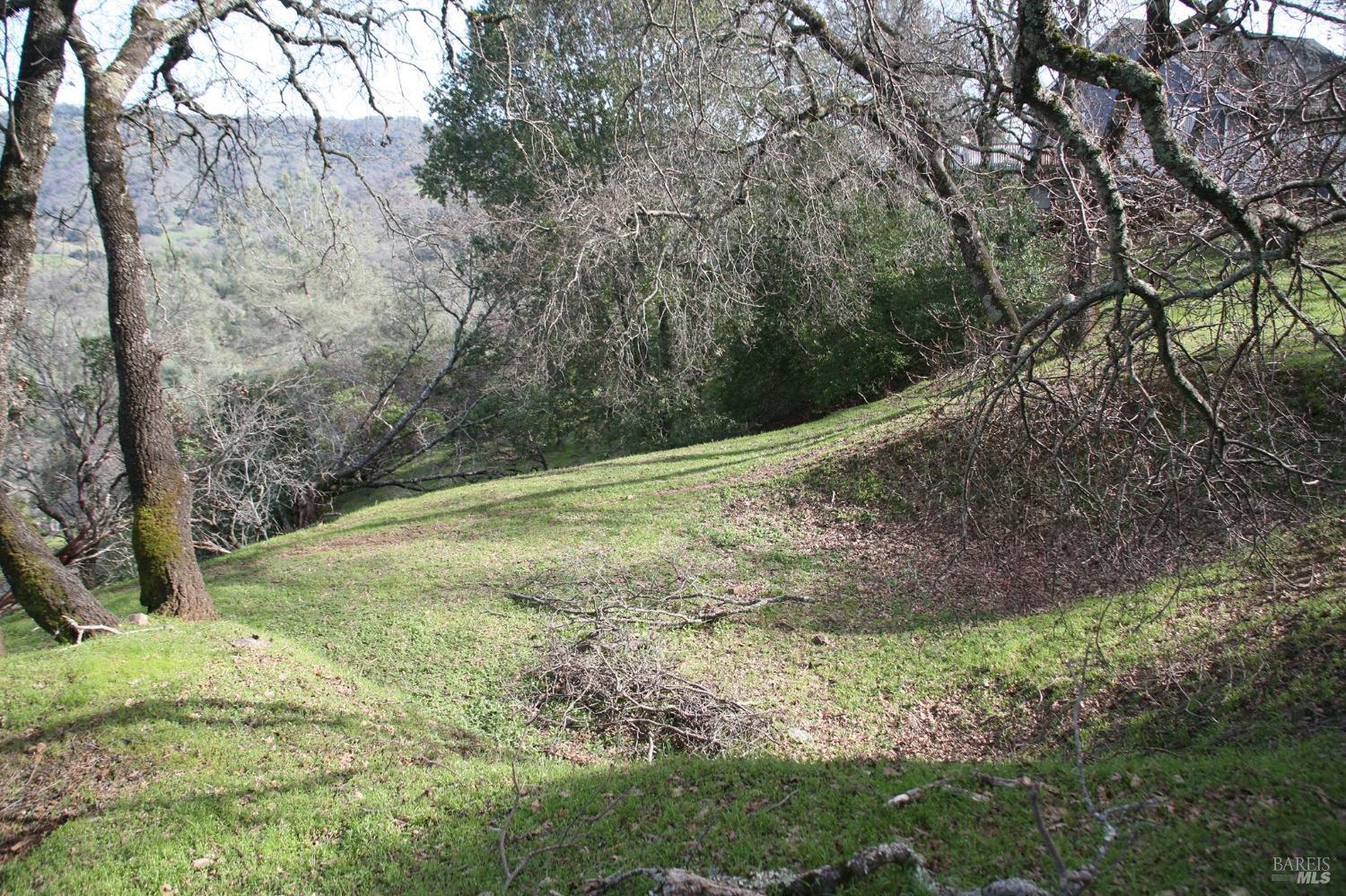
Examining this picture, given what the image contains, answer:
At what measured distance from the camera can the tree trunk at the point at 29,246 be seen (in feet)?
21.1

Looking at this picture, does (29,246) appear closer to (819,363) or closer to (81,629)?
(81,629)

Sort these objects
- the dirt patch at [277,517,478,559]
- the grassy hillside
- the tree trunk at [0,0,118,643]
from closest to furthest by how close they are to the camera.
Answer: the grassy hillside, the tree trunk at [0,0,118,643], the dirt patch at [277,517,478,559]

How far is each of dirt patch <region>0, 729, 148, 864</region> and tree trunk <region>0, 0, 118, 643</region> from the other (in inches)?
75.2

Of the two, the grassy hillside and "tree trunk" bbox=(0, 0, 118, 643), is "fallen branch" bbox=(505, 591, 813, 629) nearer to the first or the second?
the grassy hillside

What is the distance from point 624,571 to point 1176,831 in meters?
6.67

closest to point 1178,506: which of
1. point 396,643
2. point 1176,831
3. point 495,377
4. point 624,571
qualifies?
point 1176,831

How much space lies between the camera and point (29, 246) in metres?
6.58

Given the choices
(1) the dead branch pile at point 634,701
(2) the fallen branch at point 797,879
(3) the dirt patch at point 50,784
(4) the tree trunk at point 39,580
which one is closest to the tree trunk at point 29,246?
(4) the tree trunk at point 39,580

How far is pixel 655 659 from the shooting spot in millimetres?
6590

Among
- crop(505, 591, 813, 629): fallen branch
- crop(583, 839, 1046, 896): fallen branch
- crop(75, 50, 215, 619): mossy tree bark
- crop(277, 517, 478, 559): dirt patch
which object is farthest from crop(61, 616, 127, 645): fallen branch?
crop(583, 839, 1046, 896): fallen branch

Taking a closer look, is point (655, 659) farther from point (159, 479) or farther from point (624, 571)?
point (159, 479)

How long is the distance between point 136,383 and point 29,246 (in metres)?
1.43

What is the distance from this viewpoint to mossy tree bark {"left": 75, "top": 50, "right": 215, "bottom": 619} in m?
7.39

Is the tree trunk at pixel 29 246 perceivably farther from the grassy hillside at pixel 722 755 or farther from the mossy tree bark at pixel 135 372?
the mossy tree bark at pixel 135 372
